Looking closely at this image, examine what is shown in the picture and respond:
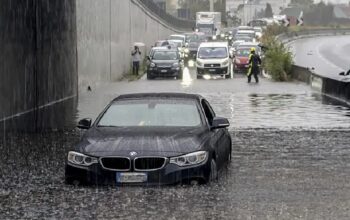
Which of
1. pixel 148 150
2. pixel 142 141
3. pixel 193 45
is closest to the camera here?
pixel 148 150

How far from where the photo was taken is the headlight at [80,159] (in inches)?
433

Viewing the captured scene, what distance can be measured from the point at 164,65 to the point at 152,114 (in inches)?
1352

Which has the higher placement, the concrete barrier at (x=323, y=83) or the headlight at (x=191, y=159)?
the headlight at (x=191, y=159)

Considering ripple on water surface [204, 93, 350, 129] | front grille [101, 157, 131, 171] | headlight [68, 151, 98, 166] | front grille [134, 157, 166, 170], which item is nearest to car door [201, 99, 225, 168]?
front grille [134, 157, 166, 170]

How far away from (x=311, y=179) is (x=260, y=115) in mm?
11735

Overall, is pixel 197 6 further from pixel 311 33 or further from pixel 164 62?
pixel 164 62

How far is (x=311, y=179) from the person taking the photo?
1262 cm

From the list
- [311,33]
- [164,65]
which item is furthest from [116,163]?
[311,33]

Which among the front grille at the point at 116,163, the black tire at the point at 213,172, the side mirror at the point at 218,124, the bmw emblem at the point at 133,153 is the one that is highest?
the side mirror at the point at 218,124

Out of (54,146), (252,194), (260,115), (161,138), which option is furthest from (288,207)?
(260,115)

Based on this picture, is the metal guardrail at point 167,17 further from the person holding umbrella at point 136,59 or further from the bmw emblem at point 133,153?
the bmw emblem at point 133,153

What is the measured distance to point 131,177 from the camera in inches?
429

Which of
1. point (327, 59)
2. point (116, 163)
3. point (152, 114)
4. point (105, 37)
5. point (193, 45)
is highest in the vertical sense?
point (152, 114)

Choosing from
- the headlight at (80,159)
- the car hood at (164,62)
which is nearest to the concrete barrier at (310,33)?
the car hood at (164,62)
